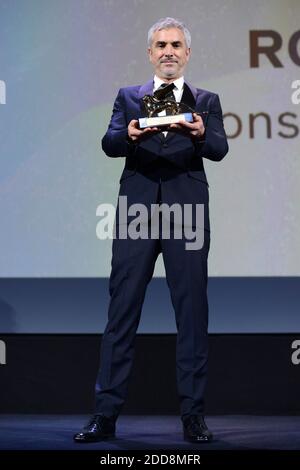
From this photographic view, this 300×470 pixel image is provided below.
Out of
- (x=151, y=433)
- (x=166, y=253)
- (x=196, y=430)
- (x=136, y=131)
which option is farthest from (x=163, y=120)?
(x=151, y=433)

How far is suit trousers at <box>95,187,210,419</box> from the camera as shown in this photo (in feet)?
10.0

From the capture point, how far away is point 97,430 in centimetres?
300

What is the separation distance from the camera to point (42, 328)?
4.06m

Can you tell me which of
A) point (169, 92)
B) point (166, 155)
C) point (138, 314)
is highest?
point (169, 92)

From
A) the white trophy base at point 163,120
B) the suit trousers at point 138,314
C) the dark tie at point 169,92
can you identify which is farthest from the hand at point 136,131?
the suit trousers at point 138,314

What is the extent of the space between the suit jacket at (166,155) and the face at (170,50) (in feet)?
0.35

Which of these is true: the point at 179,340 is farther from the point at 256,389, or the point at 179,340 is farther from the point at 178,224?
the point at 256,389

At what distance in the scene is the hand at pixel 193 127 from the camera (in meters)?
2.93

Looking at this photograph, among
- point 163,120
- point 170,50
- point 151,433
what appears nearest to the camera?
point 163,120

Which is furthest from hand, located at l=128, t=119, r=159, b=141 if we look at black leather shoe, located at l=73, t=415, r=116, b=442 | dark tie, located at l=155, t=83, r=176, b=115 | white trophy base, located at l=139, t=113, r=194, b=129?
black leather shoe, located at l=73, t=415, r=116, b=442

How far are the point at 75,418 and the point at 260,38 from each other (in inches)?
67.9

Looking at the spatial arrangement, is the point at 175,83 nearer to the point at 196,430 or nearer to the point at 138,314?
the point at 138,314

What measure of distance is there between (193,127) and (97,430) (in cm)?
101

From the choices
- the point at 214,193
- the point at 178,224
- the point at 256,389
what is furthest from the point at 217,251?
the point at 178,224
